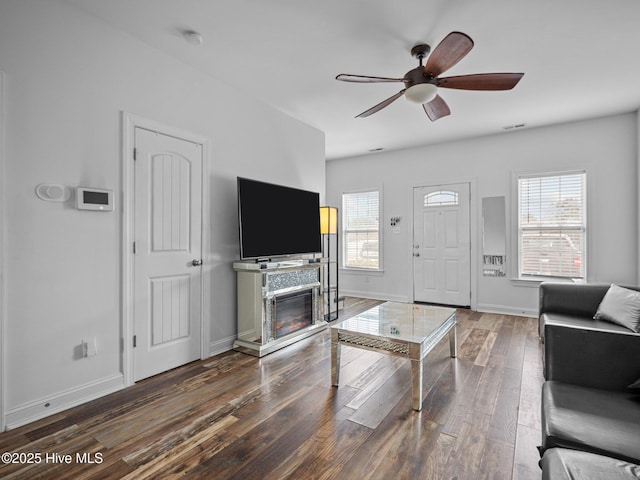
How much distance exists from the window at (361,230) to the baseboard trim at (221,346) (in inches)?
138

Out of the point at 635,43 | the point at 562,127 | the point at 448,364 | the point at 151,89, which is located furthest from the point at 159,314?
the point at 562,127

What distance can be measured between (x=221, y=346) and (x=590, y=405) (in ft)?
9.78

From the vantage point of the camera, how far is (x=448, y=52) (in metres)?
2.19

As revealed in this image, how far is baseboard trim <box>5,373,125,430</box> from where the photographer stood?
6.83 feet

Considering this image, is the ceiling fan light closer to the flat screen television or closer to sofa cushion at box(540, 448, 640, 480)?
the flat screen television

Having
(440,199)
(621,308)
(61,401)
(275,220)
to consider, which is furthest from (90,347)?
(440,199)

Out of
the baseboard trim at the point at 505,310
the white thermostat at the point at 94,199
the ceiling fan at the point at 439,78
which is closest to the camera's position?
the ceiling fan at the point at 439,78

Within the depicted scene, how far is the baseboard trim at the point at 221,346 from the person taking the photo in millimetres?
3334

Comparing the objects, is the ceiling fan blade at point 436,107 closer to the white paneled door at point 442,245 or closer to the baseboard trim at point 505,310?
the white paneled door at point 442,245

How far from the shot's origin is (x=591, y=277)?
4.52 m

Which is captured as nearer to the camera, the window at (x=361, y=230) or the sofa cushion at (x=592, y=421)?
the sofa cushion at (x=592, y=421)

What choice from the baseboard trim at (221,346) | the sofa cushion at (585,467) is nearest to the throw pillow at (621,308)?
the sofa cushion at (585,467)

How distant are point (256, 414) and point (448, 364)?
1852 mm

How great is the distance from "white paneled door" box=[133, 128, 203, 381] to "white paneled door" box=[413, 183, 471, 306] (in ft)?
12.9
